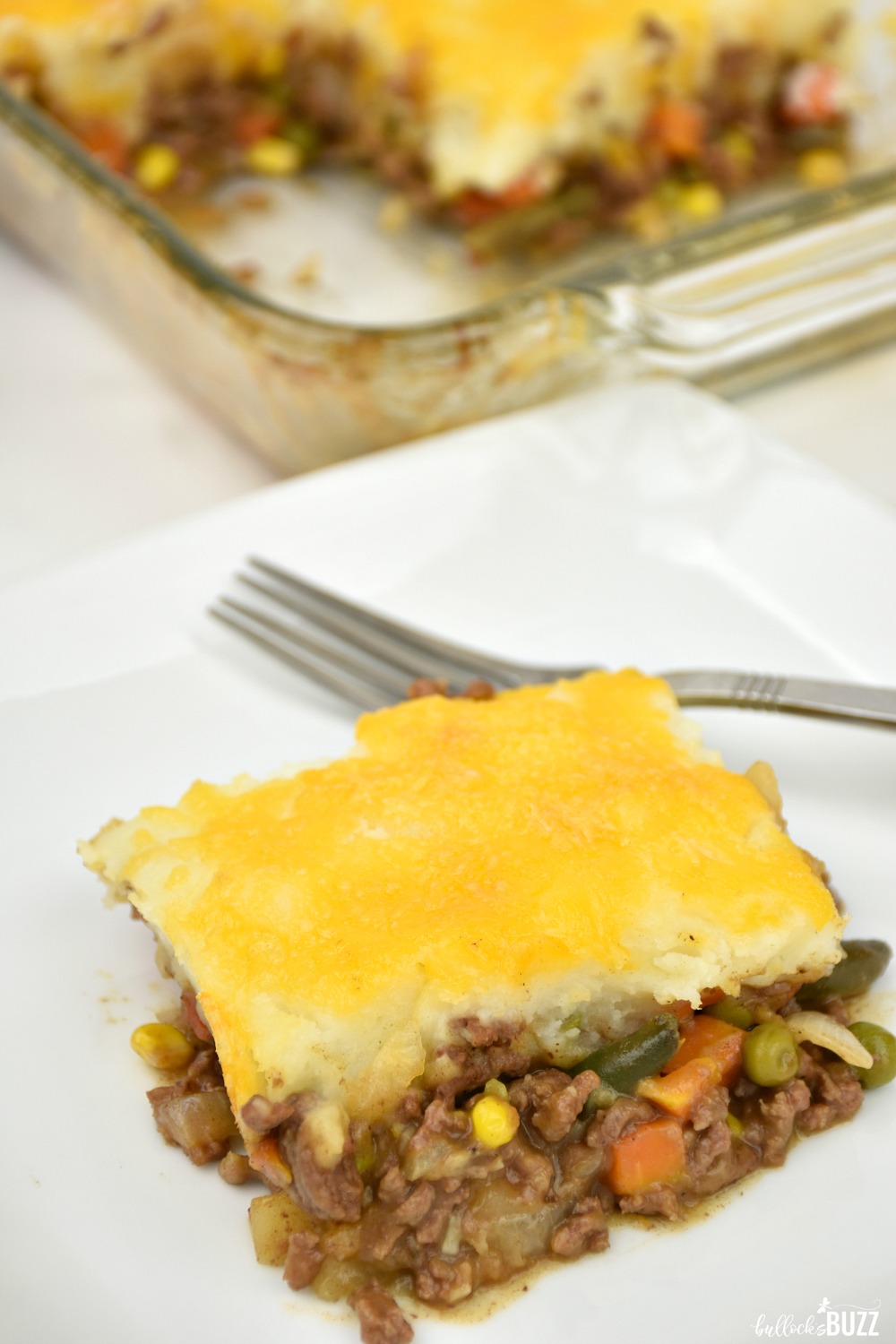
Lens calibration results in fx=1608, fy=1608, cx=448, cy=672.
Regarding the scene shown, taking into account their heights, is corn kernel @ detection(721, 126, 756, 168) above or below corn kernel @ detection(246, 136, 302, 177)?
above

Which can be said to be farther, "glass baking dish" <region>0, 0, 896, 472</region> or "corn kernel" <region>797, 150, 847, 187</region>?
"corn kernel" <region>797, 150, 847, 187</region>

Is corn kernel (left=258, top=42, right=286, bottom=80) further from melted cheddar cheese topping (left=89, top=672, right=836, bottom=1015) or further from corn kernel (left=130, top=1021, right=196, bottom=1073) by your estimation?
corn kernel (left=130, top=1021, right=196, bottom=1073)

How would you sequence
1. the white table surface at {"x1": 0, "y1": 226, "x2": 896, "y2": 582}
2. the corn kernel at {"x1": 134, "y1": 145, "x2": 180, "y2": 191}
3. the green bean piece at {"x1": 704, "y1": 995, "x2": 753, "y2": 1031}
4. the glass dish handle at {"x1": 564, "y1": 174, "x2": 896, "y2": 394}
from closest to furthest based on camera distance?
the green bean piece at {"x1": 704, "y1": 995, "x2": 753, "y2": 1031}
the glass dish handle at {"x1": 564, "y1": 174, "x2": 896, "y2": 394}
the white table surface at {"x1": 0, "y1": 226, "x2": 896, "y2": 582}
the corn kernel at {"x1": 134, "y1": 145, "x2": 180, "y2": 191}

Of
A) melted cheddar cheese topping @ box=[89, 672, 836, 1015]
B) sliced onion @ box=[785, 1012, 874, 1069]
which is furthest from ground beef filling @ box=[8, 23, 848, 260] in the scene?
sliced onion @ box=[785, 1012, 874, 1069]

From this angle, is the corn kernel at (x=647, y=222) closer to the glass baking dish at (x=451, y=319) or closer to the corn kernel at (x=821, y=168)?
the corn kernel at (x=821, y=168)

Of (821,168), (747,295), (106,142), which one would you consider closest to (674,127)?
(821,168)

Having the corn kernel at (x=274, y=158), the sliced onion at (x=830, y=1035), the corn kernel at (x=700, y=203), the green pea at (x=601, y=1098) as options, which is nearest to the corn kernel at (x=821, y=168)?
the corn kernel at (x=700, y=203)

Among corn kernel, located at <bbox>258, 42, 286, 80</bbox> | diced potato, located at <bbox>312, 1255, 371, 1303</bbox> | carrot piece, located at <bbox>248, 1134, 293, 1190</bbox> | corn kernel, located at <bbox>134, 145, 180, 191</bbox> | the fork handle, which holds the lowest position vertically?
diced potato, located at <bbox>312, 1255, 371, 1303</bbox>

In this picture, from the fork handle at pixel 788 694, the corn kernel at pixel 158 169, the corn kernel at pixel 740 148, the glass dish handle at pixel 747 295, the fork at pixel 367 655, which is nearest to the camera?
the fork handle at pixel 788 694
